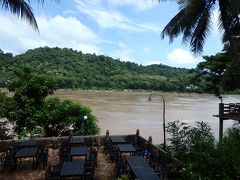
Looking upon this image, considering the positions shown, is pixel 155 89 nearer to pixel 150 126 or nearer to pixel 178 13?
pixel 150 126

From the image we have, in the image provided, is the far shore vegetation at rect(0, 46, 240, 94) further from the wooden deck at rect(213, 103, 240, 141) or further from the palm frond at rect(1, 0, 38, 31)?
the palm frond at rect(1, 0, 38, 31)

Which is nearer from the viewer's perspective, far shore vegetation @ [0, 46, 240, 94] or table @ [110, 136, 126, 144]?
table @ [110, 136, 126, 144]

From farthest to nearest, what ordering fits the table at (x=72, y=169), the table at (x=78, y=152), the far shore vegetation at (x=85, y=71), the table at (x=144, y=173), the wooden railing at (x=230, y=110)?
the far shore vegetation at (x=85, y=71), the wooden railing at (x=230, y=110), the table at (x=78, y=152), the table at (x=72, y=169), the table at (x=144, y=173)

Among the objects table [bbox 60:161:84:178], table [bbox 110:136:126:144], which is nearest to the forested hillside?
table [bbox 110:136:126:144]

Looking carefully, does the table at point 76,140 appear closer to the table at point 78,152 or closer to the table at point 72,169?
the table at point 78,152

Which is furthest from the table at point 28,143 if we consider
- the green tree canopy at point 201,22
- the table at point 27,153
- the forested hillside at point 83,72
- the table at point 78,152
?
the forested hillside at point 83,72

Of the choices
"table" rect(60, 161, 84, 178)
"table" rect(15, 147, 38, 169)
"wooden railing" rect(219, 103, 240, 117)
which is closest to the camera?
"table" rect(60, 161, 84, 178)

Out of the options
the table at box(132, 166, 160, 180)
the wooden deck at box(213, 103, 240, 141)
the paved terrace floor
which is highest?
the wooden deck at box(213, 103, 240, 141)

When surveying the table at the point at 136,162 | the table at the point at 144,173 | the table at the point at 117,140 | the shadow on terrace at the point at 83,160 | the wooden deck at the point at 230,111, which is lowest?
the shadow on terrace at the point at 83,160

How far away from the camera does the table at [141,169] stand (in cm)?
802

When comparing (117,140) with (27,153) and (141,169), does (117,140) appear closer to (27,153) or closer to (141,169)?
(27,153)

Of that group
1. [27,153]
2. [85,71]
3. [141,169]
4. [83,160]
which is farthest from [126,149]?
[85,71]

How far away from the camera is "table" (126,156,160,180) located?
8.02 meters

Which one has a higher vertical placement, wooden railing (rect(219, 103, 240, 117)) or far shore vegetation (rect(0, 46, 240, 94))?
far shore vegetation (rect(0, 46, 240, 94))
